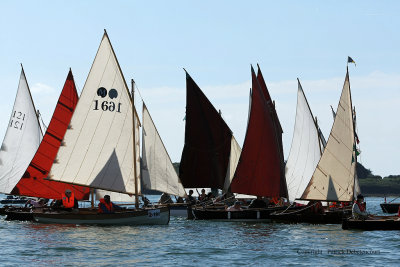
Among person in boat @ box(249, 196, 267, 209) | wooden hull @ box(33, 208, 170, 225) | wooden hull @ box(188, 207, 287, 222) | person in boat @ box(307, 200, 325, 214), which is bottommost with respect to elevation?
wooden hull @ box(33, 208, 170, 225)

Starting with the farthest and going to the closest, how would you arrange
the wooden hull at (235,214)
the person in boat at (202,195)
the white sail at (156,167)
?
the person in boat at (202,195) < the wooden hull at (235,214) < the white sail at (156,167)

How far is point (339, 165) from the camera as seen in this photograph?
5306 centimetres

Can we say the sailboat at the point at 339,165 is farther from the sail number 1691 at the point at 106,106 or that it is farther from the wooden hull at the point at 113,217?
the sail number 1691 at the point at 106,106

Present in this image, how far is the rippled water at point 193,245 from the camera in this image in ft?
117

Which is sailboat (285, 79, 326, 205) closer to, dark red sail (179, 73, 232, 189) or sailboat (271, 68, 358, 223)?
sailboat (271, 68, 358, 223)

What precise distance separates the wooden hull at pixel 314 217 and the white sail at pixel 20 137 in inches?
868

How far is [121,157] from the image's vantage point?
2066 inches

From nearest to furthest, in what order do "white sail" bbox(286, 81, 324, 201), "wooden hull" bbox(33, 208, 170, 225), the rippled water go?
1. the rippled water
2. "wooden hull" bbox(33, 208, 170, 225)
3. "white sail" bbox(286, 81, 324, 201)

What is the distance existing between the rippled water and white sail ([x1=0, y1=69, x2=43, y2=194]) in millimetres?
12729

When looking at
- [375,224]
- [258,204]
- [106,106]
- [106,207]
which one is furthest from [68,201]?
[375,224]

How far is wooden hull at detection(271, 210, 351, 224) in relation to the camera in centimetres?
5478

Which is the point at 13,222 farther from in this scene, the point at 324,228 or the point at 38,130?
the point at 324,228

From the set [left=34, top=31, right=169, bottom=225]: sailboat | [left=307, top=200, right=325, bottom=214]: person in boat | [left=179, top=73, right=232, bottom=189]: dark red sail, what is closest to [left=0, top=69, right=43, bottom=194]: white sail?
[left=179, top=73, right=232, bottom=189]: dark red sail

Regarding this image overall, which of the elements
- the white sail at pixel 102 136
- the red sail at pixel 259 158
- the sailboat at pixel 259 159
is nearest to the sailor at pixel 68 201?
the white sail at pixel 102 136
